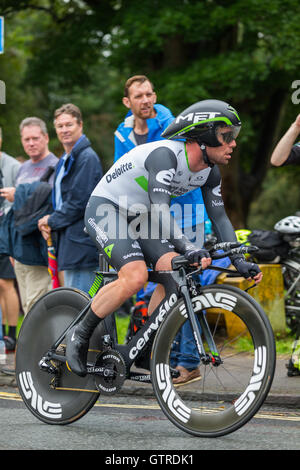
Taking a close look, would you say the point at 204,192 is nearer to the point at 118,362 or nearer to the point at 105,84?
the point at 118,362

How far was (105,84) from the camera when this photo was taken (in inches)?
1647

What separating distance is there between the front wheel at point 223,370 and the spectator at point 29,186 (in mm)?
3179

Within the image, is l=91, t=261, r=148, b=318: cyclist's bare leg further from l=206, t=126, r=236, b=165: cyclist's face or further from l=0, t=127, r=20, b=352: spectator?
l=0, t=127, r=20, b=352: spectator

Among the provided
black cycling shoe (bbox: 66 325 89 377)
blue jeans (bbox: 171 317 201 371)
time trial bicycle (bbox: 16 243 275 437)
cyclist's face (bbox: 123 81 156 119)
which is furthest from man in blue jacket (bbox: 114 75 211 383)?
black cycling shoe (bbox: 66 325 89 377)

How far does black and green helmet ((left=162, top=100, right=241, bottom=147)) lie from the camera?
15.5 ft

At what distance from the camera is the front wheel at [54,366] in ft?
16.7

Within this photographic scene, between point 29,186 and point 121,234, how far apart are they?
9.61 ft

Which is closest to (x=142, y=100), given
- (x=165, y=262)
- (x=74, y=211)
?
(x=74, y=211)

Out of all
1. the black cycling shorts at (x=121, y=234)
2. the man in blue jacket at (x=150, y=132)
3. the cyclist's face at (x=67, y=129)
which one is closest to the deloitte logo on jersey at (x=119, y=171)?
the black cycling shorts at (x=121, y=234)

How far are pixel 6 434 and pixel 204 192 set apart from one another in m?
1.93

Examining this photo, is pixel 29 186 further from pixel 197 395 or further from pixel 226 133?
pixel 226 133

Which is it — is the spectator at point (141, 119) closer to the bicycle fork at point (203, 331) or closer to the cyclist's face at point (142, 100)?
the cyclist's face at point (142, 100)

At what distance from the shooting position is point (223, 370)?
5.07m
